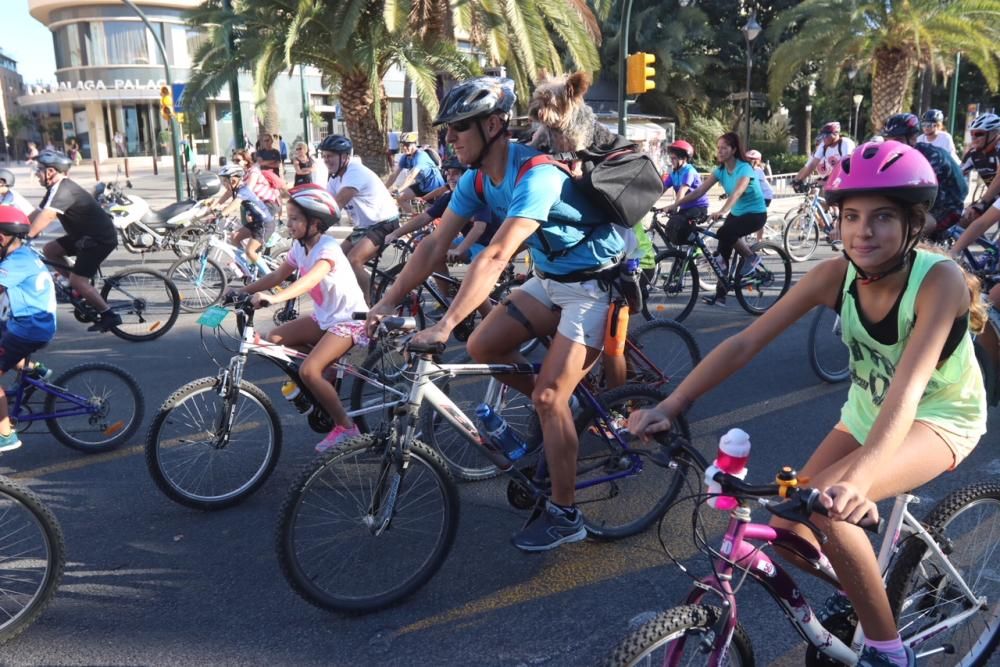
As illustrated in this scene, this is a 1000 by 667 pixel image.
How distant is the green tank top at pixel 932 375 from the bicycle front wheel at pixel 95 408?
174 inches

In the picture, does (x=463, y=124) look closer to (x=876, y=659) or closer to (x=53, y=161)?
(x=876, y=659)

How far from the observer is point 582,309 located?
3.82 m

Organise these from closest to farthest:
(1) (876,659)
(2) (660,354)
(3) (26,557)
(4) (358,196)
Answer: (1) (876,659), (3) (26,557), (2) (660,354), (4) (358,196)

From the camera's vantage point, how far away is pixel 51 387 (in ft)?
16.2

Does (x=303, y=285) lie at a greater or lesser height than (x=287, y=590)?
greater

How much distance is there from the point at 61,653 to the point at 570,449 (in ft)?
7.12

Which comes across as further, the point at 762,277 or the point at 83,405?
the point at 762,277

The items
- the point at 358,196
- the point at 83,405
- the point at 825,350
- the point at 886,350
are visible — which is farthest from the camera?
the point at 358,196

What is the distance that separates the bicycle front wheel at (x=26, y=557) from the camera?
124 inches

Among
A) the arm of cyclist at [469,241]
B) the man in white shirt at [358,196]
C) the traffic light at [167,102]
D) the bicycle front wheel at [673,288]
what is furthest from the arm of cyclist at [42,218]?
the traffic light at [167,102]

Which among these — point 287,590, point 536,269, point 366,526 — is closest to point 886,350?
point 536,269

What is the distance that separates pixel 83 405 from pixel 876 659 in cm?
455

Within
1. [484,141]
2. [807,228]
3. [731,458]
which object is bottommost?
[807,228]

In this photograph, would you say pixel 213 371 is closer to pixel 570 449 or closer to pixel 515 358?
pixel 515 358
